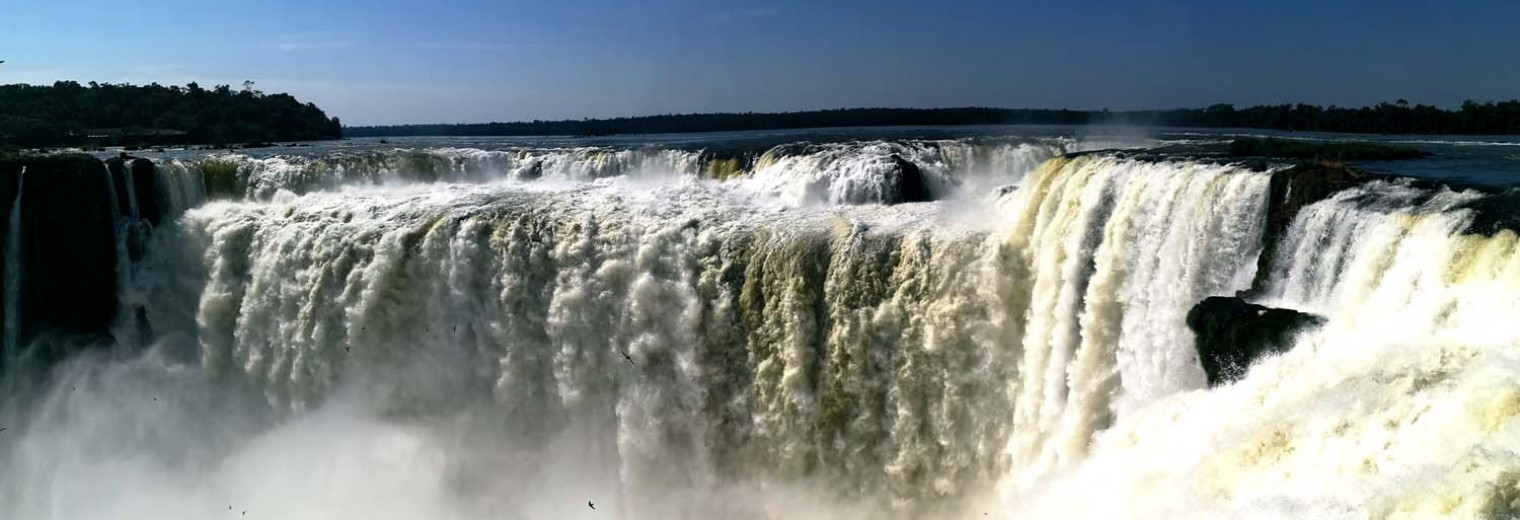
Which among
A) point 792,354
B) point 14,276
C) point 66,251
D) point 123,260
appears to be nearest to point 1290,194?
point 792,354

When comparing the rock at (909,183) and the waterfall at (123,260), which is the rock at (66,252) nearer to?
the waterfall at (123,260)

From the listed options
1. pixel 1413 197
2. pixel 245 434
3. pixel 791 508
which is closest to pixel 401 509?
pixel 245 434

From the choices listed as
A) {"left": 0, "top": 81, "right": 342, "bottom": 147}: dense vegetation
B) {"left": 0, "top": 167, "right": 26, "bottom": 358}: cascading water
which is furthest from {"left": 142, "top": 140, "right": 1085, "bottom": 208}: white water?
{"left": 0, "top": 81, "right": 342, "bottom": 147}: dense vegetation

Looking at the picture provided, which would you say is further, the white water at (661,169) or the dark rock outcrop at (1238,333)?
the white water at (661,169)

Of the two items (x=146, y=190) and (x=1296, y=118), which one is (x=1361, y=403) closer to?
(x=146, y=190)

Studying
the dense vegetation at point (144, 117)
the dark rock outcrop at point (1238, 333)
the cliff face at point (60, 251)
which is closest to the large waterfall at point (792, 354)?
the dark rock outcrop at point (1238, 333)

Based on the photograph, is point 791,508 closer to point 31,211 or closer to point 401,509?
point 401,509
